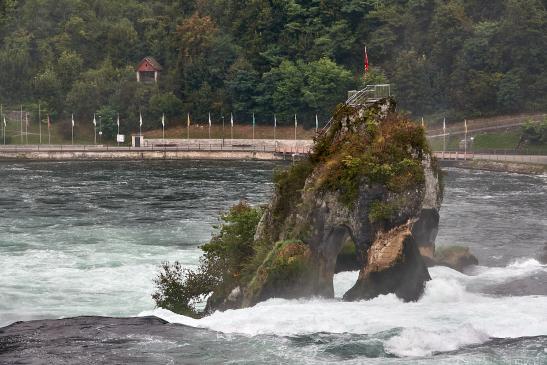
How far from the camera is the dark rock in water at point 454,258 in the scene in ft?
268

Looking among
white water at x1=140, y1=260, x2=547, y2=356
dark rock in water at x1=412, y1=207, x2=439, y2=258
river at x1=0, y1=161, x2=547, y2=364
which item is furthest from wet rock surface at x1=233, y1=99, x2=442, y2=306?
dark rock in water at x1=412, y1=207, x2=439, y2=258

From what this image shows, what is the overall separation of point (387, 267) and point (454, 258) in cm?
1699

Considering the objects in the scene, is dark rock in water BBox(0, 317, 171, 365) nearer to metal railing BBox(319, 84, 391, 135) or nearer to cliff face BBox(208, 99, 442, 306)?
cliff face BBox(208, 99, 442, 306)

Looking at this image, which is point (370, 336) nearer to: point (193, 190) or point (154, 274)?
point (154, 274)

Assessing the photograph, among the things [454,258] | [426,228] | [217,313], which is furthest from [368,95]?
[217,313]

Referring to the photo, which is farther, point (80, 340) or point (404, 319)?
point (404, 319)

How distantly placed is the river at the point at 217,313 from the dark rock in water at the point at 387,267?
796 mm

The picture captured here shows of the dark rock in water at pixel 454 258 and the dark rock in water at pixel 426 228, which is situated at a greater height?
the dark rock in water at pixel 426 228

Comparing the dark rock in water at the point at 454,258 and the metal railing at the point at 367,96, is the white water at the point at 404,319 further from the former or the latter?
the metal railing at the point at 367,96

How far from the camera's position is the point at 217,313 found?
67.5 meters

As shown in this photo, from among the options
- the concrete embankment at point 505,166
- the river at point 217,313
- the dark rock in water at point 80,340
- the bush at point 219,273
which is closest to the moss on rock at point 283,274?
the river at point 217,313

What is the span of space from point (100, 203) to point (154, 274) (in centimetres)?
4985

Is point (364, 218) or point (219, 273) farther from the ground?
point (364, 218)

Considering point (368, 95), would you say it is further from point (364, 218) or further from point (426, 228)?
point (364, 218)
